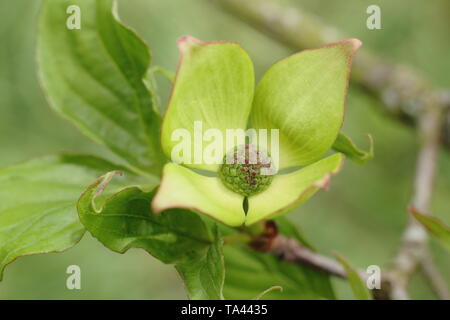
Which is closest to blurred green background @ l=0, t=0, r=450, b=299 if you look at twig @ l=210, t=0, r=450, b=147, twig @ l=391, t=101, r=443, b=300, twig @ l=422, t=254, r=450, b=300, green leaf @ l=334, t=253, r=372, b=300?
twig @ l=210, t=0, r=450, b=147

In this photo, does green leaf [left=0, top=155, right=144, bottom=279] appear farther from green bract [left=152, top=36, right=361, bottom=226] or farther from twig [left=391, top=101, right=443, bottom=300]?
twig [left=391, top=101, right=443, bottom=300]

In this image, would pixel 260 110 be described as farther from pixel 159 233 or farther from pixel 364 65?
pixel 364 65

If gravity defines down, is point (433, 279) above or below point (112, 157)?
below

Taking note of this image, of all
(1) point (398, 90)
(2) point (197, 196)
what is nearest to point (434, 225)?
(2) point (197, 196)

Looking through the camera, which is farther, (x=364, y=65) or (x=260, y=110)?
(x=364, y=65)
